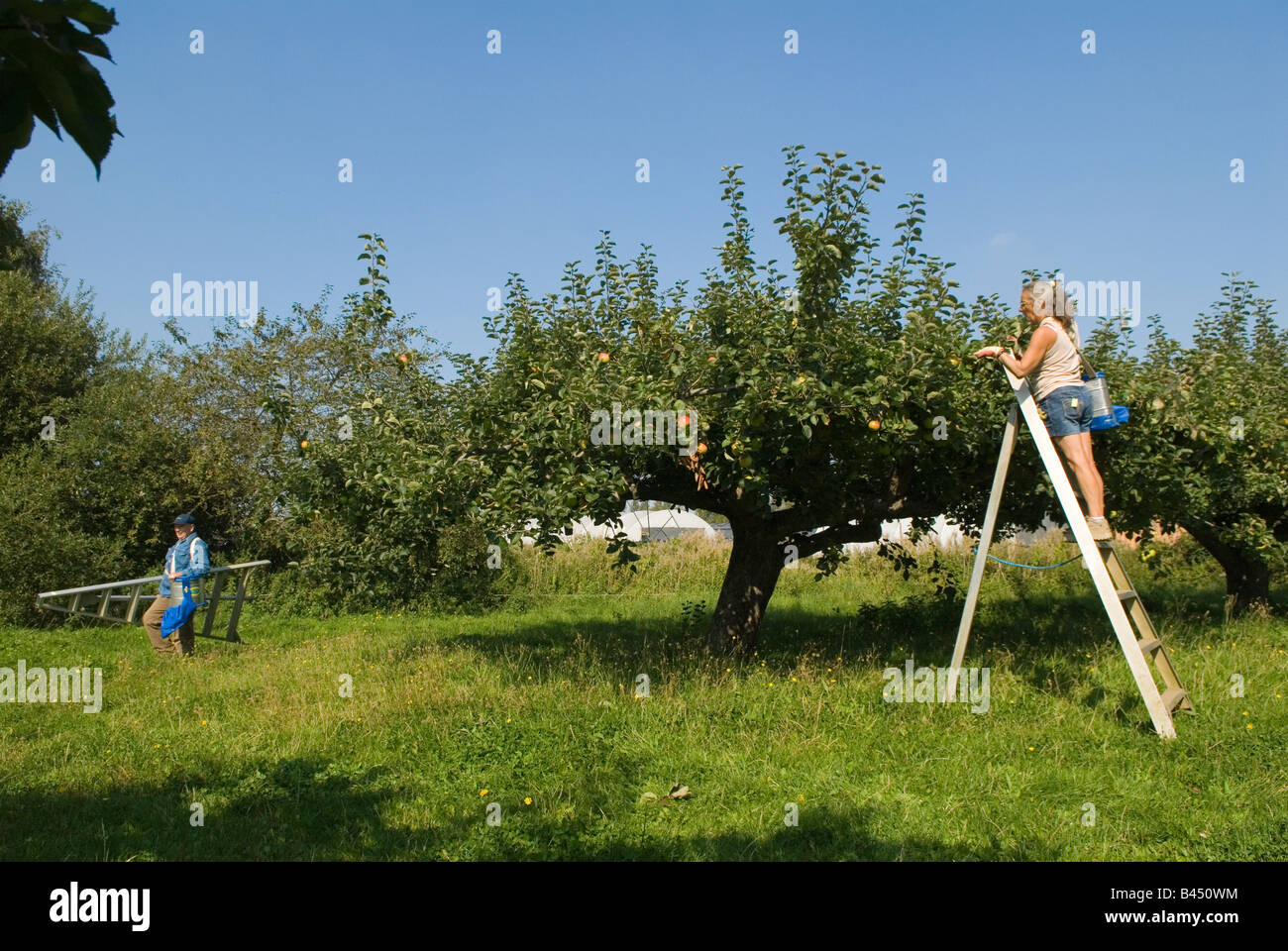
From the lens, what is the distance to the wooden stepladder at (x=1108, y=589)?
6062 mm

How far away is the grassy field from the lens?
199 inches

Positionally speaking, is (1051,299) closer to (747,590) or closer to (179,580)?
(747,590)

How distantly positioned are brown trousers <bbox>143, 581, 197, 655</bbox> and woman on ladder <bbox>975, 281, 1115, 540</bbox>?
31.7 feet

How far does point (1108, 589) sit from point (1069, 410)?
1307 millimetres

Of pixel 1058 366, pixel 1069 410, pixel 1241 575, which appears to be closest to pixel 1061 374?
pixel 1058 366

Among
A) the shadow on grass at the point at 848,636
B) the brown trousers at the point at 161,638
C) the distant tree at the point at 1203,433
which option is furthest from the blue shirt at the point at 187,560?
the distant tree at the point at 1203,433

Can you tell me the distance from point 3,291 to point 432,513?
52.3ft

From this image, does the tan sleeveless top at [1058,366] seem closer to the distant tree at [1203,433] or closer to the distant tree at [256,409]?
the distant tree at [1203,433]

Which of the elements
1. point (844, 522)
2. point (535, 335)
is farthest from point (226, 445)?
point (844, 522)

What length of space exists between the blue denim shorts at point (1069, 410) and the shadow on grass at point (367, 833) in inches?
120

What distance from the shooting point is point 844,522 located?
1018 centimetres

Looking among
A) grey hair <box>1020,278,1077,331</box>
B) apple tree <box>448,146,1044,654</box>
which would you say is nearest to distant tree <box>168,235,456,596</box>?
apple tree <box>448,146,1044,654</box>

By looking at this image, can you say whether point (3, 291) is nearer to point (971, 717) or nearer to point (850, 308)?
point (850, 308)
